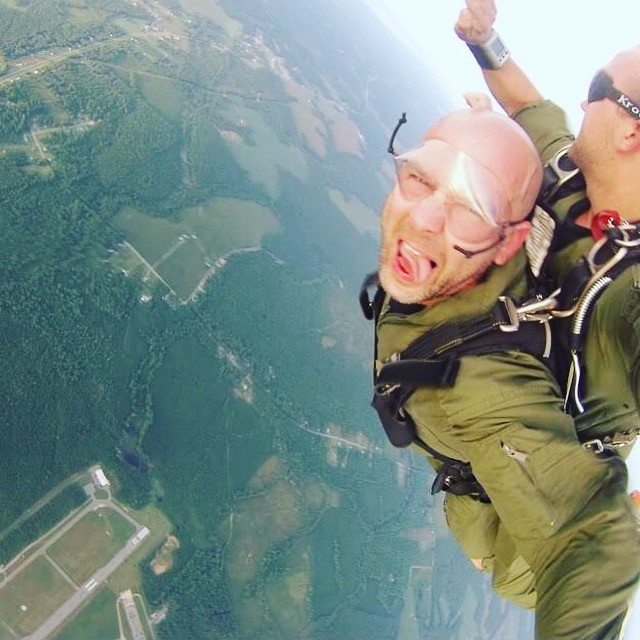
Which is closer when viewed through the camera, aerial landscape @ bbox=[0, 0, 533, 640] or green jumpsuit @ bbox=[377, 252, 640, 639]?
green jumpsuit @ bbox=[377, 252, 640, 639]

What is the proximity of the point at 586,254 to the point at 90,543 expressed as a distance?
14151 millimetres

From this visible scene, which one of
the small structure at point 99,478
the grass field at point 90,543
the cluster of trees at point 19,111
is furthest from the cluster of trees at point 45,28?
the grass field at point 90,543

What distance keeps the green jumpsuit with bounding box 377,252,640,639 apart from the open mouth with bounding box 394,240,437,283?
0.16m

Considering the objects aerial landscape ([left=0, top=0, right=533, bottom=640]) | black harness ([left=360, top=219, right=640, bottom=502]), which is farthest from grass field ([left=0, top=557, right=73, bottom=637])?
black harness ([left=360, top=219, right=640, bottom=502])

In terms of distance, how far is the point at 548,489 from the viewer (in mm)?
1066

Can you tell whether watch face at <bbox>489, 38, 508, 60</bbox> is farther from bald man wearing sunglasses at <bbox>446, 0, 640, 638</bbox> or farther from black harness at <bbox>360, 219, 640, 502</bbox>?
black harness at <bbox>360, 219, 640, 502</bbox>

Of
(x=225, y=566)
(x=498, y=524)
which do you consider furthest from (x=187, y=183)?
(x=498, y=524)

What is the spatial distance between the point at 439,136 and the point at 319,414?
743 inches

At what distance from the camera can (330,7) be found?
50.9 meters

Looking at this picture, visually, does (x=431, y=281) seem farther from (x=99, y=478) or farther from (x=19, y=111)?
(x=19, y=111)

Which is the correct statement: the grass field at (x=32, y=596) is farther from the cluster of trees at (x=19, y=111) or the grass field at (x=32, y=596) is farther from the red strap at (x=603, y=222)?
the cluster of trees at (x=19, y=111)

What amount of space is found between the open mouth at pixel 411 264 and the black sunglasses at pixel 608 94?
0.65 metres

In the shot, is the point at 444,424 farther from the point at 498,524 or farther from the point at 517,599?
the point at 517,599

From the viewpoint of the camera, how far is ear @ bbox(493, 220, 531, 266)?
3.96 ft
